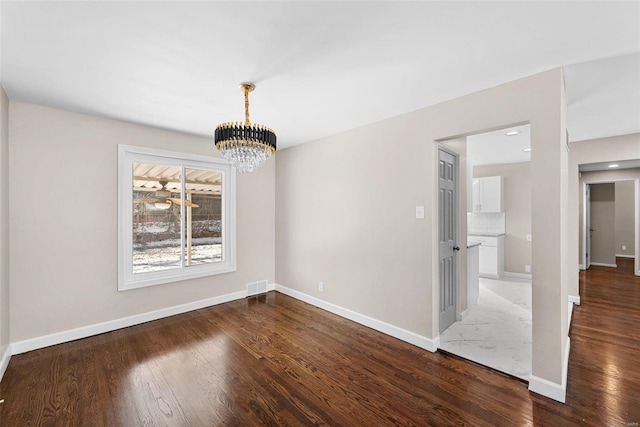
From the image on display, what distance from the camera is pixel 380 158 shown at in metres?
3.28

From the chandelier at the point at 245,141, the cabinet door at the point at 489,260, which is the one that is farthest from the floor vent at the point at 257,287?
the cabinet door at the point at 489,260

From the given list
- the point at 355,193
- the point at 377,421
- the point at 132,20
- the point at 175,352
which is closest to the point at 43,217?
the point at 175,352

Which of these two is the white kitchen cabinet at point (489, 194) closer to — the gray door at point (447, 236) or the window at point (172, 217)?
the gray door at point (447, 236)

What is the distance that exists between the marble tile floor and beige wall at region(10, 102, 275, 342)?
3.69 metres

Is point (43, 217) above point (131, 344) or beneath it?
above

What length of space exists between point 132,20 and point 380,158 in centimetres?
253

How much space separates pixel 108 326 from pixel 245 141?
2.87m

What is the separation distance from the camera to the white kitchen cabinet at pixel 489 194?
576cm

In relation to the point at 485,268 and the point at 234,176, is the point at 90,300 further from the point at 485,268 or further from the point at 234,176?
the point at 485,268

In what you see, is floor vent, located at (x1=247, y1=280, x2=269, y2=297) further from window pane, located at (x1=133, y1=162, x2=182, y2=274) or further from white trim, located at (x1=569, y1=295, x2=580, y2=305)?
white trim, located at (x1=569, y1=295, x2=580, y2=305)

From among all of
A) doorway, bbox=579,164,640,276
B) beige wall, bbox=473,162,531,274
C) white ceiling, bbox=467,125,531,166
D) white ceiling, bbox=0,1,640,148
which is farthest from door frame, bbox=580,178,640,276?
white ceiling, bbox=0,1,640,148

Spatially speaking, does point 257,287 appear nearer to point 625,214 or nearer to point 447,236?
point 447,236

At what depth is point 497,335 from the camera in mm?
3053

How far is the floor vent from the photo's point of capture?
14.8 ft
